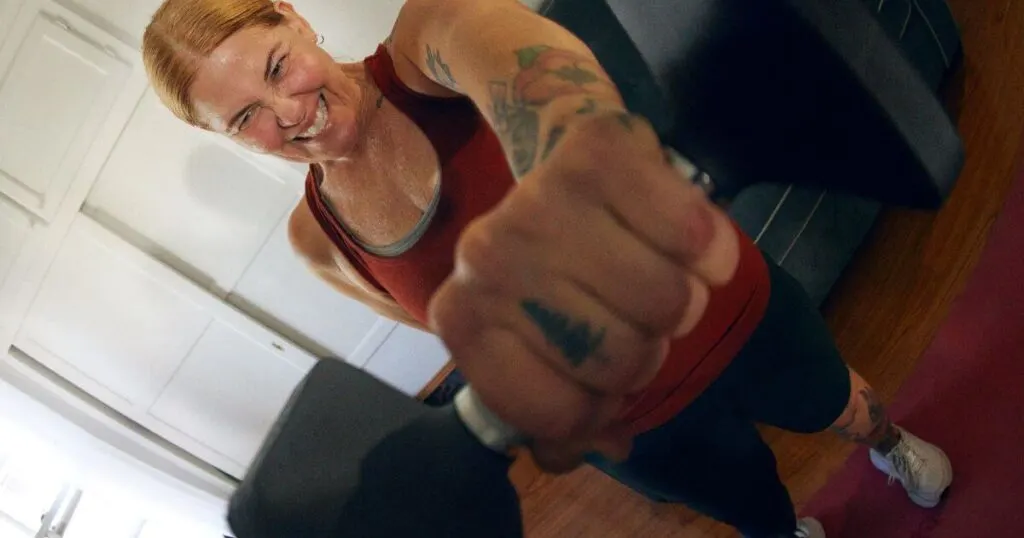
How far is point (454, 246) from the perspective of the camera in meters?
0.60

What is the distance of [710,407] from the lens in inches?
28.8

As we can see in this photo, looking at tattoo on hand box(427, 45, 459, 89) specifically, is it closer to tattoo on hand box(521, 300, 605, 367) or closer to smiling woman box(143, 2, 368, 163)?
smiling woman box(143, 2, 368, 163)

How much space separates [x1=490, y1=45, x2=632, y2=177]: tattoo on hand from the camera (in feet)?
1.21

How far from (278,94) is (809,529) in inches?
39.7

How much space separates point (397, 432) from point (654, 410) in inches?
9.4

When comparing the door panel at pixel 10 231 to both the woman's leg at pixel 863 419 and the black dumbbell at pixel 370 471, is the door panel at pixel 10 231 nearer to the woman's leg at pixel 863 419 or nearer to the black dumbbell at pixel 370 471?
the black dumbbell at pixel 370 471

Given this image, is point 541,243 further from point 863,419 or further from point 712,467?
point 863,419

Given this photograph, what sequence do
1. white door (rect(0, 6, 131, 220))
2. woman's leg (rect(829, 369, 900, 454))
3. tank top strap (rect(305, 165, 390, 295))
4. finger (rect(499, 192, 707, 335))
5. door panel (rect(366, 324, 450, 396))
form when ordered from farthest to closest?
door panel (rect(366, 324, 450, 396)), white door (rect(0, 6, 131, 220)), woman's leg (rect(829, 369, 900, 454)), tank top strap (rect(305, 165, 390, 295)), finger (rect(499, 192, 707, 335))

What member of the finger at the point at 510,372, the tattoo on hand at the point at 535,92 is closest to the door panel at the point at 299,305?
the tattoo on hand at the point at 535,92

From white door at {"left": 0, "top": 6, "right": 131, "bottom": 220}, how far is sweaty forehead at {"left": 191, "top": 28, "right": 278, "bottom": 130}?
0.97 metres

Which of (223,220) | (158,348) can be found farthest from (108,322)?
(223,220)

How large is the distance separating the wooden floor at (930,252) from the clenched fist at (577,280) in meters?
1.07

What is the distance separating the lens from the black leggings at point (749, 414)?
708 mm

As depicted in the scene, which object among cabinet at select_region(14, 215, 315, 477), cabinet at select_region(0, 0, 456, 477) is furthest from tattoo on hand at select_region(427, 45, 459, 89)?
cabinet at select_region(14, 215, 315, 477)
